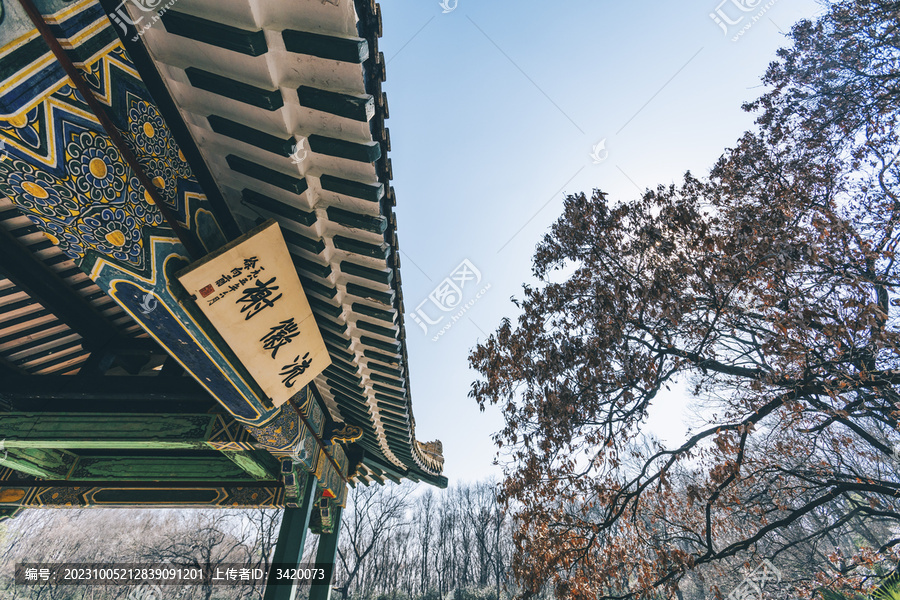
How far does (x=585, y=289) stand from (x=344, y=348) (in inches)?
177

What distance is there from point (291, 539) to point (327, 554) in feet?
4.59

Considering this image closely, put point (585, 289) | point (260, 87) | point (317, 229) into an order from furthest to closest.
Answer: point (585, 289)
point (317, 229)
point (260, 87)

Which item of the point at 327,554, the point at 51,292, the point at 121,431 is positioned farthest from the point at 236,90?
the point at 327,554

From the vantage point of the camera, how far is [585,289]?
683 cm

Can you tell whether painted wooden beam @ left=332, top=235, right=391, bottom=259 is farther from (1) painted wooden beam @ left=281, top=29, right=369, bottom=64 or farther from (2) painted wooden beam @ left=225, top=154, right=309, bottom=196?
(1) painted wooden beam @ left=281, top=29, right=369, bottom=64

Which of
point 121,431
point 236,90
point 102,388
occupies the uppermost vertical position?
point 236,90

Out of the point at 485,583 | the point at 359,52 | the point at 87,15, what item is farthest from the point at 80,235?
the point at 485,583

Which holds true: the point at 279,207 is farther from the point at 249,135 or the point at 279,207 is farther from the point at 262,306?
the point at 262,306

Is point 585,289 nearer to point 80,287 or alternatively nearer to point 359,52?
point 359,52

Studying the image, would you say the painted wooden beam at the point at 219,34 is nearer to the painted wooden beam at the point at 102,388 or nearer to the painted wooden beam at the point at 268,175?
the painted wooden beam at the point at 268,175

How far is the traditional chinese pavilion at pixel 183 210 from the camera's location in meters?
1.75

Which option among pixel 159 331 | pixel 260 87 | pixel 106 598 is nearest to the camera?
pixel 260 87

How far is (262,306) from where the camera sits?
2992mm

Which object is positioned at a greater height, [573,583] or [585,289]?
[585,289]
